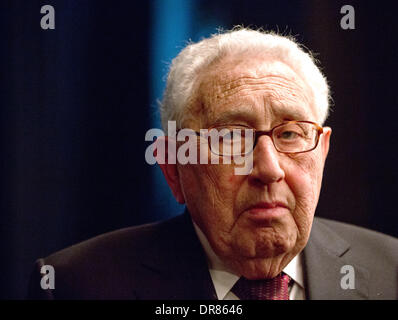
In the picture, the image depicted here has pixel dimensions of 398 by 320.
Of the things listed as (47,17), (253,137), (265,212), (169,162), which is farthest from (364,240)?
(47,17)

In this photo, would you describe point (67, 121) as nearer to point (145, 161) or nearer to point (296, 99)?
point (145, 161)

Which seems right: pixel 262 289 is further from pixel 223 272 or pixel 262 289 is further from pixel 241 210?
pixel 241 210

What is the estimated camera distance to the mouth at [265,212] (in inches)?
51.4

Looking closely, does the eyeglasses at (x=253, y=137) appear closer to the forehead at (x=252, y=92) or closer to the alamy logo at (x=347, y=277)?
the forehead at (x=252, y=92)

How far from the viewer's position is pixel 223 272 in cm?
145

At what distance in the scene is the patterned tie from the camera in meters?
1.39

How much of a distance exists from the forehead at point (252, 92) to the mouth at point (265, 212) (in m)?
0.25

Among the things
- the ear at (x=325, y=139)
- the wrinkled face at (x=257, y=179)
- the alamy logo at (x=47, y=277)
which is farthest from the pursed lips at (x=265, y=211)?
the alamy logo at (x=47, y=277)

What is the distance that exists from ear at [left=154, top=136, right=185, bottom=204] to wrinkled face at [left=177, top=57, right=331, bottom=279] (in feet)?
0.37

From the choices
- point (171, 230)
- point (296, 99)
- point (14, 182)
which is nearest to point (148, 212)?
point (171, 230)

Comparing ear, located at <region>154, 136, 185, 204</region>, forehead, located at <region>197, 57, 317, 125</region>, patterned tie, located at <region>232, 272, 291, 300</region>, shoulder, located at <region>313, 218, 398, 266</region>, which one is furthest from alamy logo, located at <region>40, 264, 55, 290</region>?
shoulder, located at <region>313, 218, 398, 266</region>

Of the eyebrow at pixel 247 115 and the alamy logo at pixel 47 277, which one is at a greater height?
the eyebrow at pixel 247 115

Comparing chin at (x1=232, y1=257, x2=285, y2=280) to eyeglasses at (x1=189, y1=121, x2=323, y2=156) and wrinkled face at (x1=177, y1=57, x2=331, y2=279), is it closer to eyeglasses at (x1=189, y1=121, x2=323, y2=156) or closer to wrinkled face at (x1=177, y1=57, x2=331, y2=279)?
wrinkled face at (x1=177, y1=57, x2=331, y2=279)

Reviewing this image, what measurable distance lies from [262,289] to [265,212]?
0.91 feet
